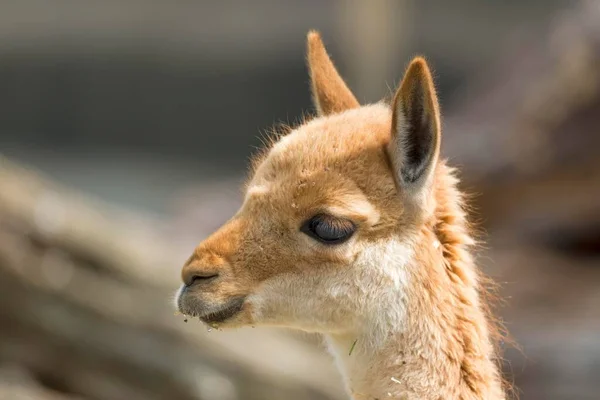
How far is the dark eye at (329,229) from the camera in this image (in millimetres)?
3539

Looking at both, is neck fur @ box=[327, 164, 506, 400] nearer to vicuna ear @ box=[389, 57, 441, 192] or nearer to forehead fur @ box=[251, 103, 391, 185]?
vicuna ear @ box=[389, 57, 441, 192]

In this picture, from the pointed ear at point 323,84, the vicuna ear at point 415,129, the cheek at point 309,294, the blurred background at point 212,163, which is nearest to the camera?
the vicuna ear at point 415,129

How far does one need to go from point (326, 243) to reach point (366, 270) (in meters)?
0.17

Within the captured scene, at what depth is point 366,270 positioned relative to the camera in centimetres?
357

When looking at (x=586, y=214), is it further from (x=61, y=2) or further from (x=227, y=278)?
(x=61, y=2)

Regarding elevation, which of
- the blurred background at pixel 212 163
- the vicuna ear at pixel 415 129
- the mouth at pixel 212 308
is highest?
the blurred background at pixel 212 163

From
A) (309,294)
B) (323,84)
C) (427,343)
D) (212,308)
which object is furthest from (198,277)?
(323,84)

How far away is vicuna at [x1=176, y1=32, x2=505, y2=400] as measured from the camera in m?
3.55

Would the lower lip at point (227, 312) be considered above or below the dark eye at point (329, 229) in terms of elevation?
below

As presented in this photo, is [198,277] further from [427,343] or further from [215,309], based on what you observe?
[427,343]

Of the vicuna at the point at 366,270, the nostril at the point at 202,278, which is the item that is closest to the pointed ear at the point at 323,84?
the vicuna at the point at 366,270

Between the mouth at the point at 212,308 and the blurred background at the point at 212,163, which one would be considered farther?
the blurred background at the point at 212,163

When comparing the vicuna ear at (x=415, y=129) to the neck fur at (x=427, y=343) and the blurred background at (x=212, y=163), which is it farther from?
the blurred background at (x=212, y=163)

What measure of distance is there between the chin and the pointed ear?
107 centimetres
